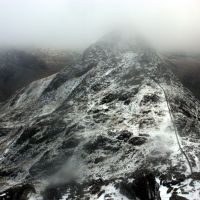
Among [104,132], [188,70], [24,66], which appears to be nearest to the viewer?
[104,132]

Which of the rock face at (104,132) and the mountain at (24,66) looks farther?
the mountain at (24,66)

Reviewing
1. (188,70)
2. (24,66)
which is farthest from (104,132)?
(24,66)

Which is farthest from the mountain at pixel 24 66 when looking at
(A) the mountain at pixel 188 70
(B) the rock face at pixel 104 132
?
(B) the rock face at pixel 104 132

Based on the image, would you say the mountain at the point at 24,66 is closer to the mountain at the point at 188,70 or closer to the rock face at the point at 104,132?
the mountain at the point at 188,70

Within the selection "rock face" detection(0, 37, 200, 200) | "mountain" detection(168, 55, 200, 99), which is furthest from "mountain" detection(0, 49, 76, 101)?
"rock face" detection(0, 37, 200, 200)

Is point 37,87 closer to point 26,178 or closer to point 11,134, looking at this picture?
point 11,134

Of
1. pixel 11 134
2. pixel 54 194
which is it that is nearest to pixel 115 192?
pixel 54 194

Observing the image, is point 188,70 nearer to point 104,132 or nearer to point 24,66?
point 24,66
